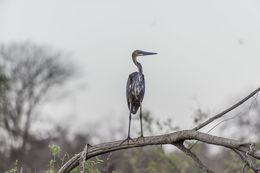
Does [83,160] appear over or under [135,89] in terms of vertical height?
under

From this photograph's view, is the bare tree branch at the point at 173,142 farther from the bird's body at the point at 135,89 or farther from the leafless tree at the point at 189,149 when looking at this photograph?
the bird's body at the point at 135,89

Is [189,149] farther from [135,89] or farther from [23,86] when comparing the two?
[23,86]

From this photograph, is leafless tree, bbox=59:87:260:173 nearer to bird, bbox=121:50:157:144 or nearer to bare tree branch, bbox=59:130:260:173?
bare tree branch, bbox=59:130:260:173

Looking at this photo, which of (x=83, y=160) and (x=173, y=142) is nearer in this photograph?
(x=173, y=142)

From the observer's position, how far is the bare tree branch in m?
4.08

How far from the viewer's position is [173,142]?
186 inches

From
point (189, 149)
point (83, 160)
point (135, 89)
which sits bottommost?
point (189, 149)

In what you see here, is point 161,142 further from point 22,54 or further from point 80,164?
point 22,54

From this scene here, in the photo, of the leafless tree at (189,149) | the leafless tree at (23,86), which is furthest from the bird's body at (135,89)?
the leafless tree at (23,86)

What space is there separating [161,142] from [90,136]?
24966 millimetres

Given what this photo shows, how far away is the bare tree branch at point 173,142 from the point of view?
13.4ft

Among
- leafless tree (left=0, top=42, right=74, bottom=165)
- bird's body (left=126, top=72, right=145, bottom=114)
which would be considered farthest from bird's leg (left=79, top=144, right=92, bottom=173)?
leafless tree (left=0, top=42, right=74, bottom=165)

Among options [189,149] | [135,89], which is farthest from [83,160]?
[135,89]

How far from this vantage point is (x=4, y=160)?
1888cm
